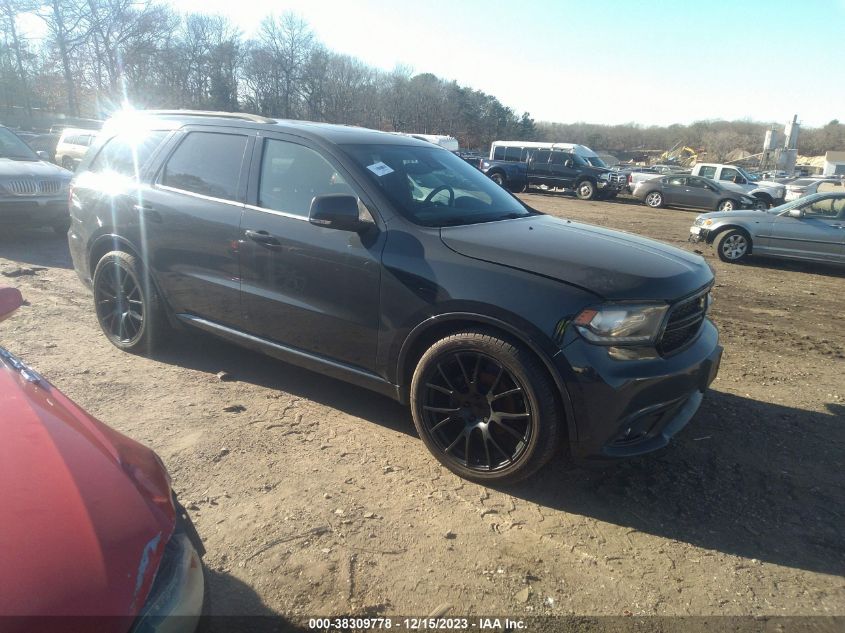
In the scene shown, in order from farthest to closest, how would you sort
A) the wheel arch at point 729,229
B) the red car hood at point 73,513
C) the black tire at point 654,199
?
the black tire at point 654,199, the wheel arch at point 729,229, the red car hood at point 73,513

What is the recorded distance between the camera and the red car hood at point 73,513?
1279mm

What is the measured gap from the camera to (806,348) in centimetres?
562

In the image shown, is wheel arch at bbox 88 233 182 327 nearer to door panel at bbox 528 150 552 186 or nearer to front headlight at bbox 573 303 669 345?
front headlight at bbox 573 303 669 345

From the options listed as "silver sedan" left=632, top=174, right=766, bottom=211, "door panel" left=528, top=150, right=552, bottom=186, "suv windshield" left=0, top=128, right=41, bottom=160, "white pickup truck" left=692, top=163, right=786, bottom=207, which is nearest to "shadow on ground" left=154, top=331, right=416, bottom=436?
"suv windshield" left=0, top=128, right=41, bottom=160

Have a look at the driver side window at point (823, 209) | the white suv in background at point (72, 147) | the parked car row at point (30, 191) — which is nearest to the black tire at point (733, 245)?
the driver side window at point (823, 209)

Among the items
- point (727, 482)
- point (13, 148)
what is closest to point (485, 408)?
point (727, 482)

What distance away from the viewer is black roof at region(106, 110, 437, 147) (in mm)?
3705

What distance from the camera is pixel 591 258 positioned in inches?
117

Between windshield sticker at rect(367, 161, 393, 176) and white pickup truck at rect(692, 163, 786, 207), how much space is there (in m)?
21.5

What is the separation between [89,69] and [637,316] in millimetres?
57339

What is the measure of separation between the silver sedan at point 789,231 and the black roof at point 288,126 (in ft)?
27.4

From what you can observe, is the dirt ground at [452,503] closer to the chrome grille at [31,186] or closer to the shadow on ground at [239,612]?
the shadow on ground at [239,612]

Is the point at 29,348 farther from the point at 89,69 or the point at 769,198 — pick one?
the point at 89,69

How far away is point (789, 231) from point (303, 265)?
32.6 ft
